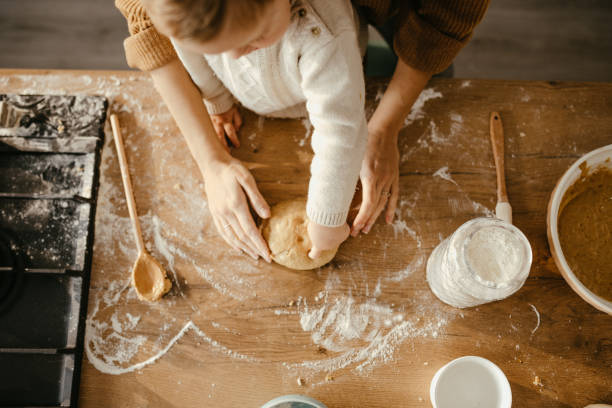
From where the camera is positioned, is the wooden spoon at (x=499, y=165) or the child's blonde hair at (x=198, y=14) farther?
the wooden spoon at (x=499, y=165)

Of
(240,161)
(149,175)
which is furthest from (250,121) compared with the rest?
(149,175)

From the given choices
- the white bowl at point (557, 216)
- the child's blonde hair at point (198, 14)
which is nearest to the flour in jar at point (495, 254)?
the white bowl at point (557, 216)

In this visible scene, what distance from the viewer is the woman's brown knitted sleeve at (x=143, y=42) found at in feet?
2.33

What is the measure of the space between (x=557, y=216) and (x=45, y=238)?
1.04 meters

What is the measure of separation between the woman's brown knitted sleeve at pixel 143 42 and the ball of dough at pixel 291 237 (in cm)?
38

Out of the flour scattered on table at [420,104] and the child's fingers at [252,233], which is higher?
the flour scattered on table at [420,104]

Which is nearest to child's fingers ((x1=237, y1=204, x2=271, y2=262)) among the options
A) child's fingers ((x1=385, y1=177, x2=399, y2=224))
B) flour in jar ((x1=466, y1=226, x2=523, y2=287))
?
child's fingers ((x1=385, y1=177, x2=399, y2=224))

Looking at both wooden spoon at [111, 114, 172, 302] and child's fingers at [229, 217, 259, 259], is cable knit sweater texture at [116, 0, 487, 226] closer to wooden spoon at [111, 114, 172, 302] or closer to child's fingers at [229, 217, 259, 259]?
Answer: child's fingers at [229, 217, 259, 259]

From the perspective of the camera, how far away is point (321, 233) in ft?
2.35

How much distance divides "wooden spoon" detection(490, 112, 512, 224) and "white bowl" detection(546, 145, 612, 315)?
8 centimetres

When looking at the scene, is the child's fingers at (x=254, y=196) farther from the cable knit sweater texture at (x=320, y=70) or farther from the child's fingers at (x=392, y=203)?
the child's fingers at (x=392, y=203)

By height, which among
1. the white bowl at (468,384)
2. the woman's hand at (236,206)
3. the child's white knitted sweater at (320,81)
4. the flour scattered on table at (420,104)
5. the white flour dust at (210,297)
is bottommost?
the white bowl at (468,384)

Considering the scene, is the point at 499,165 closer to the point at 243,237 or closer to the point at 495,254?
the point at 495,254

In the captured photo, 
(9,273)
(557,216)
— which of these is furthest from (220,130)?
(557,216)
